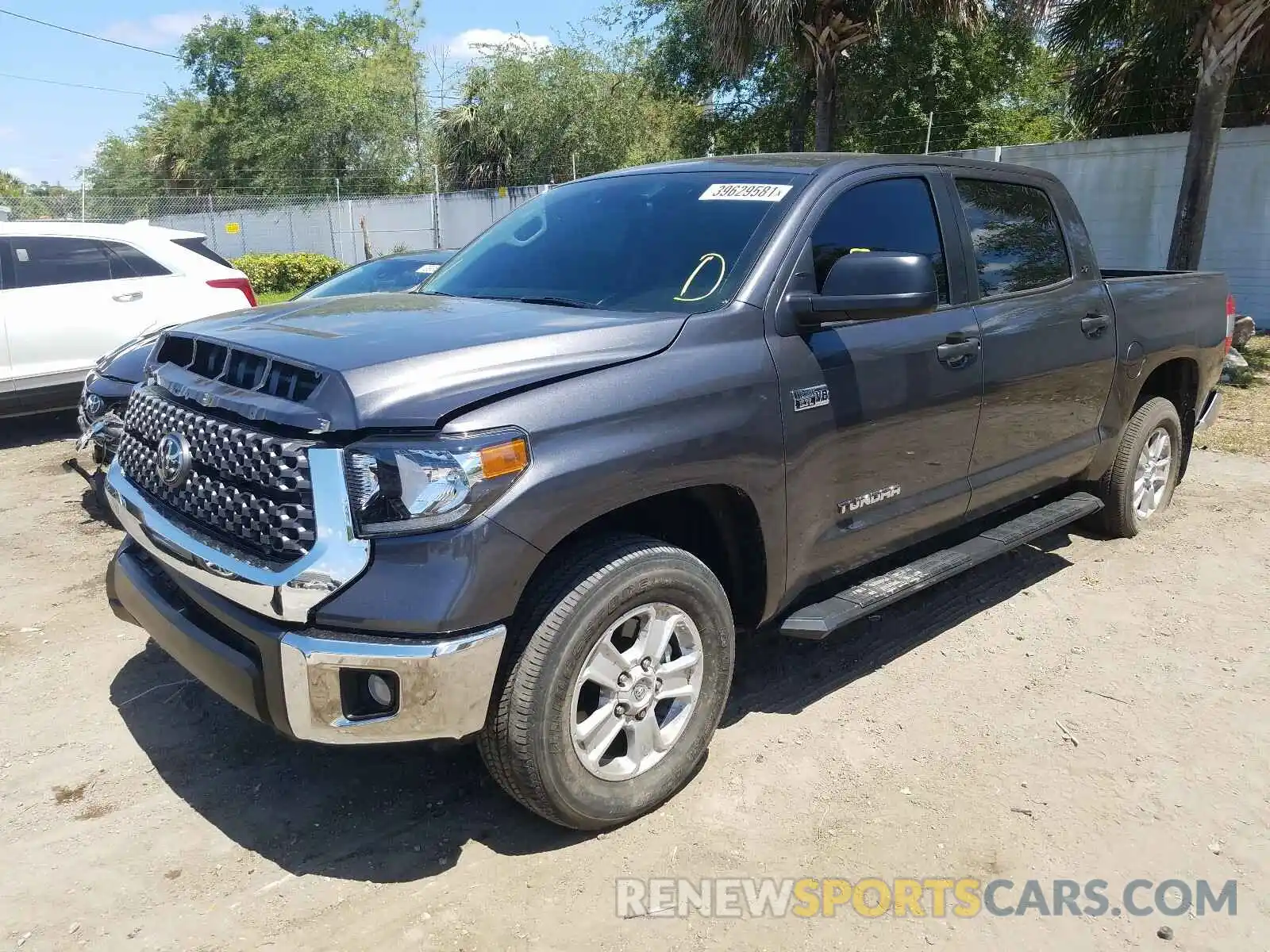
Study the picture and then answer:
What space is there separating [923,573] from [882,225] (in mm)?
1347

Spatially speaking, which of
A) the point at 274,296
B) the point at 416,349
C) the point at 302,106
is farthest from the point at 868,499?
the point at 302,106

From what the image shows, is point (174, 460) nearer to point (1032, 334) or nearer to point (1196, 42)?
point (1032, 334)

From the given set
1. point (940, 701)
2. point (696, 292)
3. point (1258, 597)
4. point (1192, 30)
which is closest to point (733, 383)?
point (696, 292)

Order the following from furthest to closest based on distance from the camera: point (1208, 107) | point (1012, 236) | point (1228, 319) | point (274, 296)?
point (274, 296) → point (1208, 107) → point (1228, 319) → point (1012, 236)

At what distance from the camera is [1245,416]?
8.62m

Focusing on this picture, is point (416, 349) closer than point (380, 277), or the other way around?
point (416, 349)

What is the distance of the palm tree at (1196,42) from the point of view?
32.5ft

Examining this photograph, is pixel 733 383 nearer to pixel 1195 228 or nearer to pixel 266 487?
pixel 266 487

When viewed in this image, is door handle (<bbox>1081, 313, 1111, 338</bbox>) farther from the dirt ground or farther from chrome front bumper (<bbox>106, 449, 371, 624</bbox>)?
chrome front bumper (<bbox>106, 449, 371, 624</bbox>)

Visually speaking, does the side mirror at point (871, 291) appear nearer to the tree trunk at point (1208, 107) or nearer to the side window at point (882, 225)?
the side window at point (882, 225)

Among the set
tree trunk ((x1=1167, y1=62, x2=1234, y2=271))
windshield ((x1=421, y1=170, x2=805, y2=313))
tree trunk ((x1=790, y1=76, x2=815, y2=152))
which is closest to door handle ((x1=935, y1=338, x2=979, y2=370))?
windshield ((x1=421, y1=170, x2=805, y2=313))

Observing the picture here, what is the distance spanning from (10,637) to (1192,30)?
515 inches

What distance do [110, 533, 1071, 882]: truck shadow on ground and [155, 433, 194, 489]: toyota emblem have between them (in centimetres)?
104

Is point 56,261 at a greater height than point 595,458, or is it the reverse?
point 56,261
